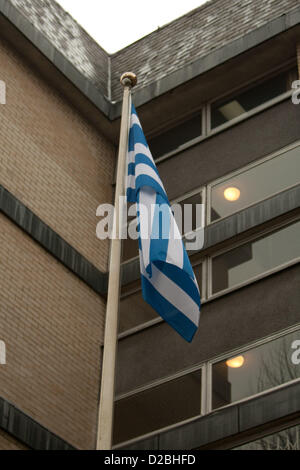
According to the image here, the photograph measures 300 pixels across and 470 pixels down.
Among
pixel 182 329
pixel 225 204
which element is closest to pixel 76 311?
pixel 225 204

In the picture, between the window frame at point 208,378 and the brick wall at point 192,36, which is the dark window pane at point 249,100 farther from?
the window frame at point 208,378

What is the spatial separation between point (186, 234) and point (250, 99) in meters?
3.64

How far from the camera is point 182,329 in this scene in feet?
41.7

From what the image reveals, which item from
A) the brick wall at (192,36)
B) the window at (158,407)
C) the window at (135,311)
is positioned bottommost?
the window at (158,407)

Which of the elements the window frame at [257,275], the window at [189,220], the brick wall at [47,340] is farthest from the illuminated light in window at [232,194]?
the brick wall at [47,340]

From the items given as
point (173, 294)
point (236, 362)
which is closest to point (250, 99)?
point (236, 362)

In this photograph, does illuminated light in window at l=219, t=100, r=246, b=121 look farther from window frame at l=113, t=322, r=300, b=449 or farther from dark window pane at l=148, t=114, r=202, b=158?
window frame at l=113, t=322, r=300, b=449

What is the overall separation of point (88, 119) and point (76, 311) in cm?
542

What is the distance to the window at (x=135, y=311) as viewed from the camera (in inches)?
759

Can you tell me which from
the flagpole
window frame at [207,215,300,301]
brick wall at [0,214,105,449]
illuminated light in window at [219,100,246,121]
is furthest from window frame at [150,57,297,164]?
the flagpole

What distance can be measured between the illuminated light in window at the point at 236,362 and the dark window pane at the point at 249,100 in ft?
20.9

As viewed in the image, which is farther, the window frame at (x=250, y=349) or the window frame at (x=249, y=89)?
the window frame at (x=249, y=89)
